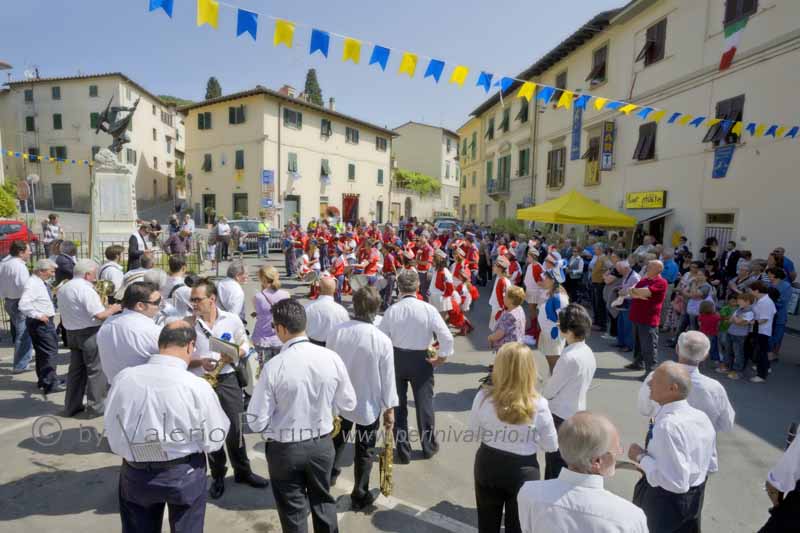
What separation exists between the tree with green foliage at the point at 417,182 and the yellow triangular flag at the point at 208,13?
39607 millimetres

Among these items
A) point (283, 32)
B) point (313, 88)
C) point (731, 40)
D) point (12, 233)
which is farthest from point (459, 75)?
point (313, 88)

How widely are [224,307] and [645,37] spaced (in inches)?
685

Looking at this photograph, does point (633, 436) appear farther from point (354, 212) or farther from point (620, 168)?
point (354, 212)

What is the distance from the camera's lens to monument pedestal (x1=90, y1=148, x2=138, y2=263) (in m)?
13.8

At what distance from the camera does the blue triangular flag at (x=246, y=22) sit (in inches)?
234

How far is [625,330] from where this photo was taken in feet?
28.6

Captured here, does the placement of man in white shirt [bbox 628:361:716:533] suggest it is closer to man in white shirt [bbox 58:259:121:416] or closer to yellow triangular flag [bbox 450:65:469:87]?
man in white shirt [bbox 58:259:121:416]

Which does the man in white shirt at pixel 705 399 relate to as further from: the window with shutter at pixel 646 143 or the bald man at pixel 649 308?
the window with shutter at pixel 646 143

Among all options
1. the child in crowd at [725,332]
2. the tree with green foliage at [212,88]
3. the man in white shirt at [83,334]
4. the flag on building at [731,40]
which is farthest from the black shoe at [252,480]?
the tree with green foliage at [212,88]

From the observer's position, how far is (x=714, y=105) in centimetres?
1299

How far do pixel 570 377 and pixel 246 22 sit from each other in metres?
5.81

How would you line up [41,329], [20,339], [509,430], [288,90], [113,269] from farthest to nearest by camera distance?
[288,90], [20,339], [113,269], [41,329], [509,430]

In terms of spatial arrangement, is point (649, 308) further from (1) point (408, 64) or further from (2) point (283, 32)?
(2) point (283, 32)

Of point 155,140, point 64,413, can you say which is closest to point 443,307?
point 64,413
